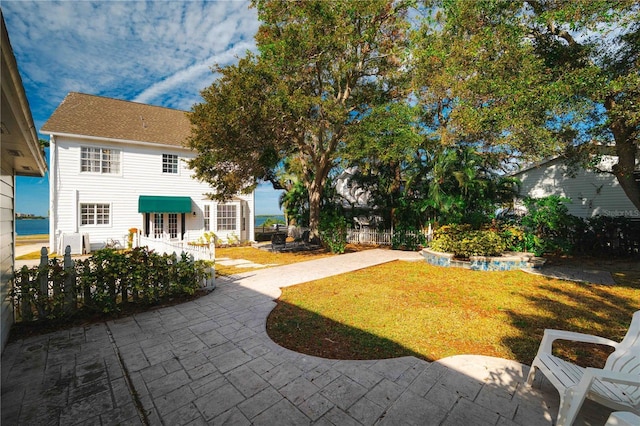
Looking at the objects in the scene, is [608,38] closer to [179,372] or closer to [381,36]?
[381,36]

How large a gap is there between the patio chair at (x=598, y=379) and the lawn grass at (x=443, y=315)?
3.38 feet

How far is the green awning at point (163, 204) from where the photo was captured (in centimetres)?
1597

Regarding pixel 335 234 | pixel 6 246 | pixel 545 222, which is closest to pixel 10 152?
pixel 6 246

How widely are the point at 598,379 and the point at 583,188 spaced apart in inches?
790

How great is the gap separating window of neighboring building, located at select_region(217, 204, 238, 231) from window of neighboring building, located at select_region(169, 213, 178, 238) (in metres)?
2.66

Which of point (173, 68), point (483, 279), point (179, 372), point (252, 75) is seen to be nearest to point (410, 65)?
point (252, 75)

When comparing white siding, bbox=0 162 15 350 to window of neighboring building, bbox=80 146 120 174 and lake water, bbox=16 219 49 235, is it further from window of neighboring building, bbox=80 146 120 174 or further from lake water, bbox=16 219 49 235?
lake water, bbox=16 219 49 235

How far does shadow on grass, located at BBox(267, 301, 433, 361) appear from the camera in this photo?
415cm

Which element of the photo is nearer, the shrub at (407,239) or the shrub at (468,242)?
the shrub at (468,242)

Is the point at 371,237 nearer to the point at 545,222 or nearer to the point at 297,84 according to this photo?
the point at 545,222

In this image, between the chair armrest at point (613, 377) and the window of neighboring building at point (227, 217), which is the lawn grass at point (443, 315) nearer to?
the chair armrest at point (613, 377)

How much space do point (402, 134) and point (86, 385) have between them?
12732 millimetres

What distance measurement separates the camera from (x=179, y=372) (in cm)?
364

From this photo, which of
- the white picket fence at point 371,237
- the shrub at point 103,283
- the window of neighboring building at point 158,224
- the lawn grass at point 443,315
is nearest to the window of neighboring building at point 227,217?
the window of neighboring building at point 158,224
